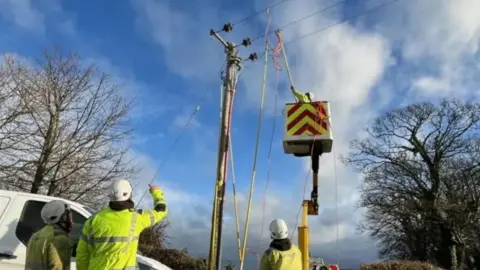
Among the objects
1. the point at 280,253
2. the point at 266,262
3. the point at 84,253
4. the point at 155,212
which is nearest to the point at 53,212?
the point at 84,253

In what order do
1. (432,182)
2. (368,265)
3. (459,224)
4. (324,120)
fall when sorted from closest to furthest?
(324,120) < (368,265) < (459,224) < (432,182)

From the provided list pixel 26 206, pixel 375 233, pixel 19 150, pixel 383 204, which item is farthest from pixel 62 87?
pixel 375 233

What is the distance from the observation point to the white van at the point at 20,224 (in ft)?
18.4

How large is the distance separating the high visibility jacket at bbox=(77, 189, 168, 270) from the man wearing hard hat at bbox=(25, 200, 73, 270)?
1.53 feet

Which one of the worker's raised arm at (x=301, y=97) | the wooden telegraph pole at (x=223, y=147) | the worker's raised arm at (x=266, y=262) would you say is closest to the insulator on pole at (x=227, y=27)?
the wooden telegraph pole at (x=223, y=147)

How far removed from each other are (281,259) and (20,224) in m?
3.26

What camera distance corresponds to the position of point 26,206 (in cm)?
600

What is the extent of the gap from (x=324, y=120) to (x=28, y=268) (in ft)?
14.0

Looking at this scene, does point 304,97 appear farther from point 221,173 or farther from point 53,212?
point 53,212

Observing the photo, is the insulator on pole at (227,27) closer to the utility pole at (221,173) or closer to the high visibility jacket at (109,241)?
the utility pole at (221,173)

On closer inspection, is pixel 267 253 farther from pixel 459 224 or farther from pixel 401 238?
pixel 401 238

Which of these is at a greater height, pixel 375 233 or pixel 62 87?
pixel 62 87

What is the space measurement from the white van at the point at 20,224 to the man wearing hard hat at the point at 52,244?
1.25 ft

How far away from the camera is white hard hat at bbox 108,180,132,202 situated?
4.55 meters
